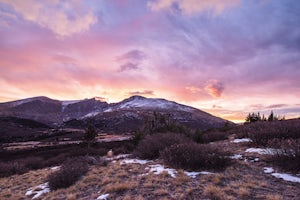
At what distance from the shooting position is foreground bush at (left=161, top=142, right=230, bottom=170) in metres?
9.27

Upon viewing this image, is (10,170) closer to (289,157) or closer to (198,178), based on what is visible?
(198,178)

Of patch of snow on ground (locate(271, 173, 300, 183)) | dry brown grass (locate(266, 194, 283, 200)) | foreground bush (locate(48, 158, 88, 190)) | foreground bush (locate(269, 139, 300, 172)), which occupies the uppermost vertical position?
foreground bush (locate(269, 139, 300, 172))

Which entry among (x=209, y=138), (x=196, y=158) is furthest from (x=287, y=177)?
(x=209, y=138)

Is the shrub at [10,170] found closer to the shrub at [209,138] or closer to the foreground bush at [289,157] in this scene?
the shrub at [209,138]

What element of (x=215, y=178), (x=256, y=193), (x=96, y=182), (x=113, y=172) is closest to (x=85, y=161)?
(x=113, y=172)

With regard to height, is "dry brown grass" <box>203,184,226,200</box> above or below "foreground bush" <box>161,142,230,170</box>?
below

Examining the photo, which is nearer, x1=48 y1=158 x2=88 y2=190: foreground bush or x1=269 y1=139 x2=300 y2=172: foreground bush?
x1=269 y1=139 x2=300 y2=172: foreground bush

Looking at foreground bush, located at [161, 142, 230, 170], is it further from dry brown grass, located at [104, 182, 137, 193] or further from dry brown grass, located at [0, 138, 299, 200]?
dry brown grass, located at [104, 182, 137, 193]

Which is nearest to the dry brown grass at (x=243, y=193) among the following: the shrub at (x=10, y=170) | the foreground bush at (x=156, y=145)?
the foreground bush at (x=156, y=145)

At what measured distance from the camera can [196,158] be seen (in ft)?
30.8

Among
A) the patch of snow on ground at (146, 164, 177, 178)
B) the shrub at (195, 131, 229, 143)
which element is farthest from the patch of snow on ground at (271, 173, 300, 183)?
the shrub at (195, 131, 229, 143)

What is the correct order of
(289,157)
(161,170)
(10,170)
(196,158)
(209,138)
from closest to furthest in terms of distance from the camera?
(289,157) < (196,158) < (161,170) < (10,170) < (209,138)

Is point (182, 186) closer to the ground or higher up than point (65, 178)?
higher up

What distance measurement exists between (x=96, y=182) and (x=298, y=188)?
23.1 feet
